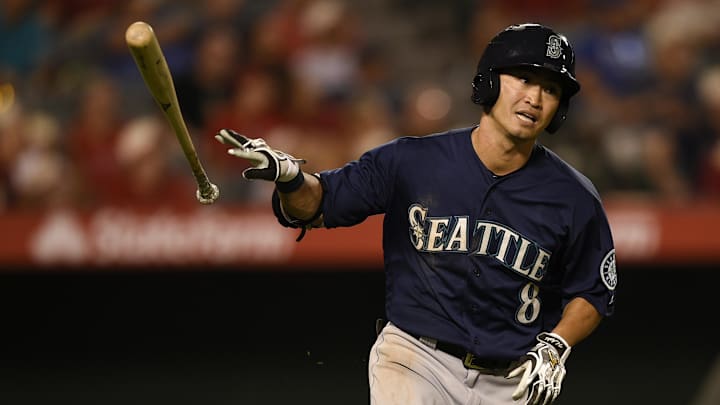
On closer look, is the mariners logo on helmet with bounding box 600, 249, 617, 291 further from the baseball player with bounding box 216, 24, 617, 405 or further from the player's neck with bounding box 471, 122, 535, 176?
the player's neck with bounding box 471, 122, 535, 176

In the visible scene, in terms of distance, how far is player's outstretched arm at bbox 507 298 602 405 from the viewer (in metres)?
2.90

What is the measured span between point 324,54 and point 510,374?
12.4ft

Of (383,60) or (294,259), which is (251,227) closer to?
(294,259)

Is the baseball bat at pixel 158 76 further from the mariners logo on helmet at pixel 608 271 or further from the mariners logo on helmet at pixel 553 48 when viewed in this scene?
the mariners logo on helmet at pixel 608 271

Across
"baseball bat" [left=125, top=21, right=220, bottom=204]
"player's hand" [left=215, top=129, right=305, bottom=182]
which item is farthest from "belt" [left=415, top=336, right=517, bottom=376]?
"baseball bat" [left=125, top=21, right=220, bottom=204]

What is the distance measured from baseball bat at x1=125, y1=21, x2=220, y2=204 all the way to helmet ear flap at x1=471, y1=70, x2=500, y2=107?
84 cm

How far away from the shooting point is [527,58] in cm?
301

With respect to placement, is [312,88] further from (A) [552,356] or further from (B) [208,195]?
(A) [552,356]

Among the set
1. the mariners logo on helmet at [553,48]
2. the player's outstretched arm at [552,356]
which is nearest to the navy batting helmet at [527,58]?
the mariners logo on helmet at [553,48]

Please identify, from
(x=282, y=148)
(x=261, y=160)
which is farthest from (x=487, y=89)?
(x=282, y=148)

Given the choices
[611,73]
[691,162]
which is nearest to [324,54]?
[611,73]

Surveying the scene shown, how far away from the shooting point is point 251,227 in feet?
17.9

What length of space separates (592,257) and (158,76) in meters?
1.35

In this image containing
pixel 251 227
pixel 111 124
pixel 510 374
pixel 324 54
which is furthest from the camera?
pixel 324 54
